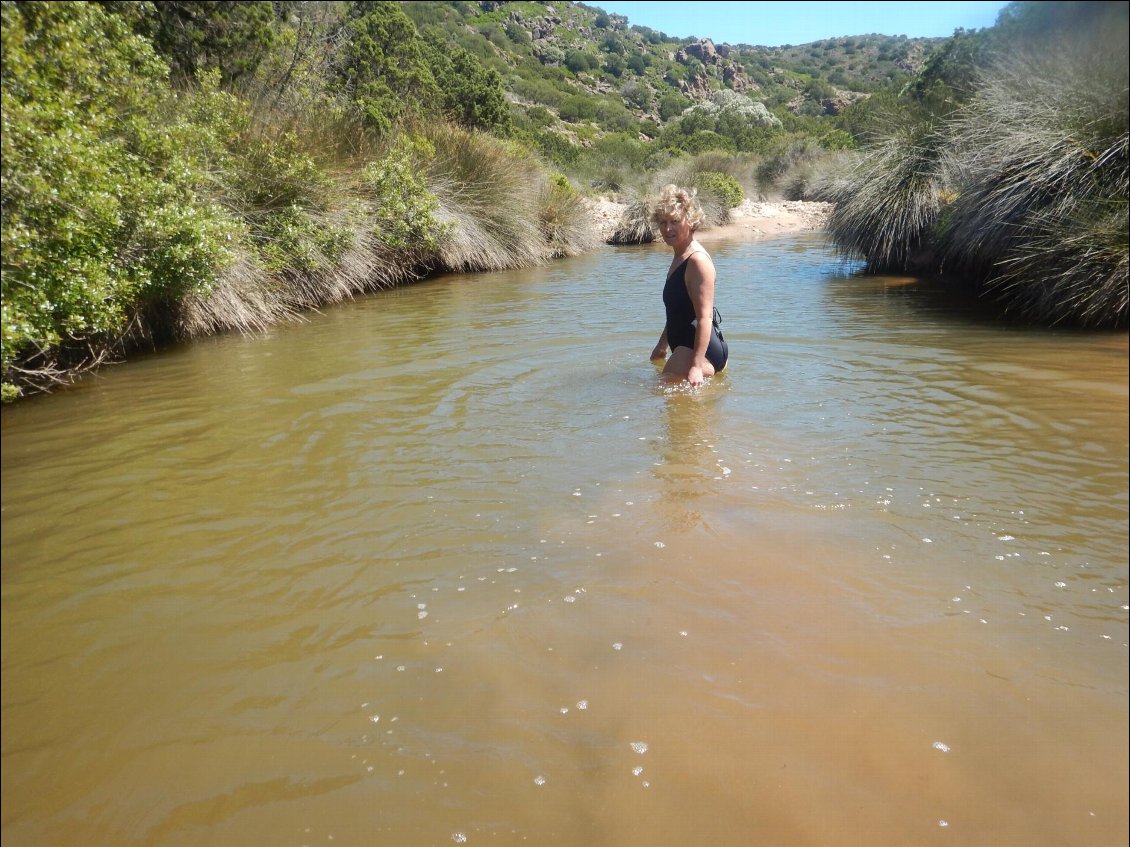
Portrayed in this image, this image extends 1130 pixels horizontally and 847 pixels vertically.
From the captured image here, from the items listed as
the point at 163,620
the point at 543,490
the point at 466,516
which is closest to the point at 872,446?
the point at 543,490

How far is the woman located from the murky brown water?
35cm

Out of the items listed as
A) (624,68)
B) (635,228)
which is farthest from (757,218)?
(624,68)

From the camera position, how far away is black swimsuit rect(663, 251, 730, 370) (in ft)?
17.7

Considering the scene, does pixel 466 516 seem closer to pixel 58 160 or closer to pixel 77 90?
pixel 58 160

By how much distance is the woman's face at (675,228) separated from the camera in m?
5.08

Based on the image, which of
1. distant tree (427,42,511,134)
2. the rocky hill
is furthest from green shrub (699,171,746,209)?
the rocky hill

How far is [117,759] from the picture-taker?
78.9 inches

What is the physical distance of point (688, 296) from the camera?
5375 millimetres

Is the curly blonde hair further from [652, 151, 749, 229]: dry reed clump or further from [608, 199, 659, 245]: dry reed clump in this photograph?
[608, 199, 659, 245]: dry reed clump

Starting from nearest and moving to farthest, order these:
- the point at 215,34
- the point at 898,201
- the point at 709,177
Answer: the point at 898,201 → the point at 215,34 → the point at 709,177

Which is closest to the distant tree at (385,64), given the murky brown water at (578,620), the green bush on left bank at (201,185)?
the green bush on left bank at (201,185)

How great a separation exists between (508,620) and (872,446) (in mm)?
2569

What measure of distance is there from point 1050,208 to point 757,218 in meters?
18.2

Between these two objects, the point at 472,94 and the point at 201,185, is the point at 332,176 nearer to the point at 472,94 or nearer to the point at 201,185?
the point at 201,185
